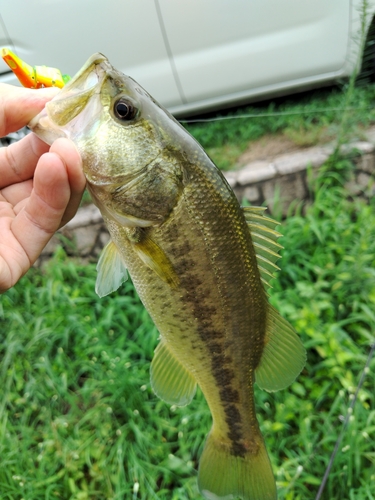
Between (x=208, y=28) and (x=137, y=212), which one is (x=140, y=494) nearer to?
(x=137, y=212)

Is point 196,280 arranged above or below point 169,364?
above

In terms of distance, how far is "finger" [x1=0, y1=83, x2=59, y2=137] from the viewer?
4.50 ft

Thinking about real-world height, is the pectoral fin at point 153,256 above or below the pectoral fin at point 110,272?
above

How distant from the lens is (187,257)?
126 cm

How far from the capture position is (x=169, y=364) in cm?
154

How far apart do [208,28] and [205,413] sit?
3.20 meters

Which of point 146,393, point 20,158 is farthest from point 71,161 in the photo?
point 146,393

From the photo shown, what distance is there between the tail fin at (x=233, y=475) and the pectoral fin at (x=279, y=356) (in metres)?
0.25

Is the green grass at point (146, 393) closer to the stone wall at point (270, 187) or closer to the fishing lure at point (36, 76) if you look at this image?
the stone wall at point (270, 187)

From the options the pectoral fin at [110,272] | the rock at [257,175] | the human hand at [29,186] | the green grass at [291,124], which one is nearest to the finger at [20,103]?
Answer: the human hand at [29,186]

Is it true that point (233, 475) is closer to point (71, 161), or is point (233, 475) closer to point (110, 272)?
point (110, 272)

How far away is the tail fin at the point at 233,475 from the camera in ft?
4.90

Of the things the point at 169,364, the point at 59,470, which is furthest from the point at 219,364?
the point at 59,470

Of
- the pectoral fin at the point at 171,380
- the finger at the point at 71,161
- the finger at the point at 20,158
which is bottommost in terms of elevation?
the pectoral fin at the point at 171,380
